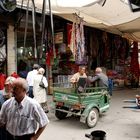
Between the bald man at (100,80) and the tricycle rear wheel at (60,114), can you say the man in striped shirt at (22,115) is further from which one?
the bald man at (100,80)

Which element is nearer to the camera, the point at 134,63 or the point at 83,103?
the point at 83,103

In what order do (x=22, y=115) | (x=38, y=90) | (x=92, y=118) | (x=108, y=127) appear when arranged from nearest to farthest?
(x=22, y=115)
(x=108, y=127)
(x=92, y=118)
(x=38, y=90)

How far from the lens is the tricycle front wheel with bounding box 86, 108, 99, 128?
306 inches

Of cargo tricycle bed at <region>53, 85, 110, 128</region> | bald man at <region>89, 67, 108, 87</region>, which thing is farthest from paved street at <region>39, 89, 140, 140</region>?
bald man at <region>89, 67, 108, 87</region>

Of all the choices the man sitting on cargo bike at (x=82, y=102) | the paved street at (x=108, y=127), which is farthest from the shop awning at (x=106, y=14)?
the paved street at (x=108, y=127)

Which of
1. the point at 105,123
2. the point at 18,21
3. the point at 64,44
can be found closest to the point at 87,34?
the point at 64,44

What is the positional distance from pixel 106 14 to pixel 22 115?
7947 mm

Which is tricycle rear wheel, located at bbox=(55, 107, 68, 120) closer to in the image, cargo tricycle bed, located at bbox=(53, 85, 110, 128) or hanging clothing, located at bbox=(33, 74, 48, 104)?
cargo tricycle bed, located at bbox=(53, 85, 110, 128)

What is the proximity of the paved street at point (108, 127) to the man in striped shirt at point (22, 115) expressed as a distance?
11.4 ft

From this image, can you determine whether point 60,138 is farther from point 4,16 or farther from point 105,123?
point 4,16

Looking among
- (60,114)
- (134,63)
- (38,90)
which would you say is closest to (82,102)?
(60,114)

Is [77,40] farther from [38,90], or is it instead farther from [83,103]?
[83,103]

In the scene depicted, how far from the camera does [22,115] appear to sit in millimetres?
3490

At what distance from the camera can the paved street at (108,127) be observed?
7.09 m
